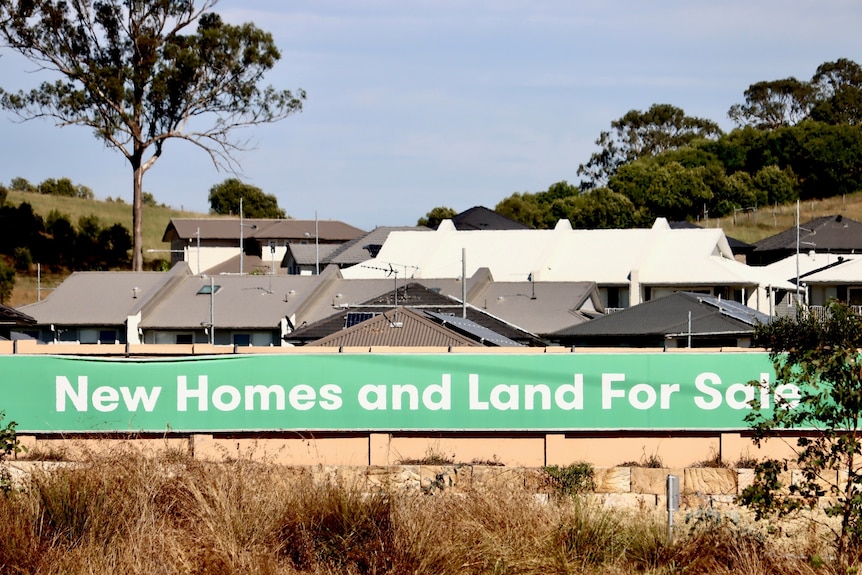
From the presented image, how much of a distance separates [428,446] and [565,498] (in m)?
4.14

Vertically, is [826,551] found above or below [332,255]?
below

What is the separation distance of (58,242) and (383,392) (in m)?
64.9

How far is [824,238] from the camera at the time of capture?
81.6m

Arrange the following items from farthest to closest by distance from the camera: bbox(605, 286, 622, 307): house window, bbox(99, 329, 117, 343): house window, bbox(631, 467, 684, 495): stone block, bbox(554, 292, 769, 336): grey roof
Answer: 1. bbox(605, 286, 622, 307): house window
2. bbox(99, 329, 117, 343): house window
3. bbox(554, 292, 769, 336): grey roof
4. bbox(631, 467, 684, 495): stone block

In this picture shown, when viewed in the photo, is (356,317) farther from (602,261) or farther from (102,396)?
(602,261)

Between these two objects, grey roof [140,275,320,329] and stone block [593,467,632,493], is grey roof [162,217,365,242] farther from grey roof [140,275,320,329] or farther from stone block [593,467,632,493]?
stone block [593,467,632,493]

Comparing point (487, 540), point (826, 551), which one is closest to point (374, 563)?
point (487, 540)

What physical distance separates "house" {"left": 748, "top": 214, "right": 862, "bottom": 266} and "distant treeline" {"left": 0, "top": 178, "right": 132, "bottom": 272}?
43349mm

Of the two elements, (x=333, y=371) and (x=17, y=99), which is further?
(x=17, y=99)

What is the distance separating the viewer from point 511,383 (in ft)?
55.6

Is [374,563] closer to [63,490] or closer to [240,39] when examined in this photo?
[63,490]

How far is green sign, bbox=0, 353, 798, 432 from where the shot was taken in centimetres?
1688

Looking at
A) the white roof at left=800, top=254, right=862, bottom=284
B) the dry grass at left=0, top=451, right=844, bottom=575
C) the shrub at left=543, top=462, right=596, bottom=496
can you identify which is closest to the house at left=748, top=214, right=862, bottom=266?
the white roof at left=800, top=254, right=862, bottom=284

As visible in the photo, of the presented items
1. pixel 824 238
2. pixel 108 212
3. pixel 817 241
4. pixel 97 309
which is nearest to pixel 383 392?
pixel 97 309
